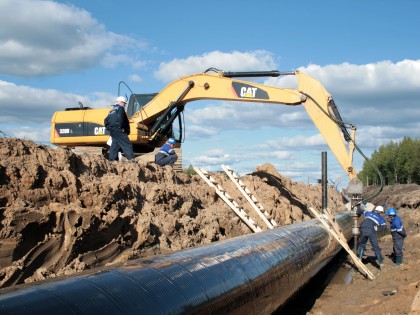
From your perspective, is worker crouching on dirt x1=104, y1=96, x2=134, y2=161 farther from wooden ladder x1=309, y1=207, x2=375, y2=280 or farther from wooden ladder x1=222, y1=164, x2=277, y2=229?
wooden ladder x1=309, y1=207, x2=375, y2=280

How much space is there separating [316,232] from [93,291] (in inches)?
270

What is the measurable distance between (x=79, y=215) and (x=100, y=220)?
0.33 metres

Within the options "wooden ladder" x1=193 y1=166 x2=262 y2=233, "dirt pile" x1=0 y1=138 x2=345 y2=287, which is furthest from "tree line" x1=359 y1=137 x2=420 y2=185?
"dirt pile" x1=0 y1=138 x2=345 y2=287

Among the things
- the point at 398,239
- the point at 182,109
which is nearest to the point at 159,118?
the point at 182,109

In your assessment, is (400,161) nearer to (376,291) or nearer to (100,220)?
(376,291)

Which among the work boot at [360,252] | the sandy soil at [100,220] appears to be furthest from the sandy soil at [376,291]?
the work boot at [360,252]

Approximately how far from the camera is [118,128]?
10438 millimetres

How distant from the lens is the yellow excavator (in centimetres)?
1202

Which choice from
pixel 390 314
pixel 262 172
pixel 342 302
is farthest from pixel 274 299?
pixel 262 172

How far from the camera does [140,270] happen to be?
3.39m

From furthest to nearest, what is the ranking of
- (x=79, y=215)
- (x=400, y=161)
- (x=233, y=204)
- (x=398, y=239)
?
(x=400, y=161) < (x=398, y=239) < (x=233, y=204) < (x=79, y=215)

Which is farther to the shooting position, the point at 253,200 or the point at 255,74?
the point at 255,74

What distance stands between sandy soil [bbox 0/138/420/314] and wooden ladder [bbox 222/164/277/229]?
746mm

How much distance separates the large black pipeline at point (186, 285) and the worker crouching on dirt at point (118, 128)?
15.9ft
